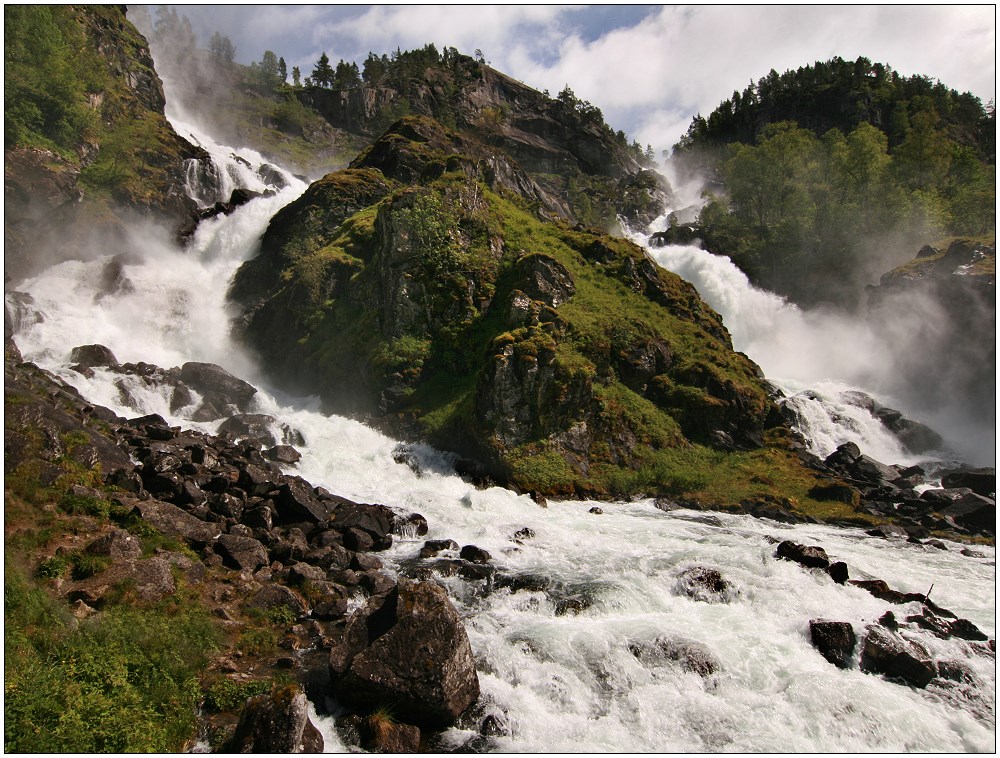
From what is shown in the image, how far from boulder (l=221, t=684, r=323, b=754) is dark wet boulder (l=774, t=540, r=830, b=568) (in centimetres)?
1452

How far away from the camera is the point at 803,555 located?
56.0ft

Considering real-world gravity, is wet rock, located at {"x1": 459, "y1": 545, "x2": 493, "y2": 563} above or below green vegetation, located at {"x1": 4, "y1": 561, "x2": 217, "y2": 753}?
above

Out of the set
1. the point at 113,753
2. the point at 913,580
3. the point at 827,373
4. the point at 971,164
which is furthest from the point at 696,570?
the point at 971,164

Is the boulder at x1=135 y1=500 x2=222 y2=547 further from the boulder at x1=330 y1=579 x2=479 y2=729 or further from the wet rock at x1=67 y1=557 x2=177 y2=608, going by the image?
the boulder at x1=330 y1=579 x2=479 y2=729

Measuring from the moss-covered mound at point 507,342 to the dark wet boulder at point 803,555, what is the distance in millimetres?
9845

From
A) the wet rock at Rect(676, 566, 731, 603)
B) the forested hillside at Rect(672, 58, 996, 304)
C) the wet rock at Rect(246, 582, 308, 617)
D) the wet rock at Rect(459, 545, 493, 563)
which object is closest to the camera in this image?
the wet rock at Rect(246, 582, 308, 617)

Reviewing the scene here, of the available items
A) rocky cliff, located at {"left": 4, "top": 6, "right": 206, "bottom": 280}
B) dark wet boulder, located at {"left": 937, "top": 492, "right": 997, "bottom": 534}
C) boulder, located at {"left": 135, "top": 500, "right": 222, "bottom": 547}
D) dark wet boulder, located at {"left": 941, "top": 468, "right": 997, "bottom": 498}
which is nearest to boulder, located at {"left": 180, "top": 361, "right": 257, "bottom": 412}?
boulder, located at {"left": 135, "top": 500, "right": 222, "bottom": 547}

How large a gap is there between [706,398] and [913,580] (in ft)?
48.8

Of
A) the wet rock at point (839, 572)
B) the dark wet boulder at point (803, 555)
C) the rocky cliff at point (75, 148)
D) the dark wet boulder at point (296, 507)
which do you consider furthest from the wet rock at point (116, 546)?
the rocky cliff at point (75, 148)

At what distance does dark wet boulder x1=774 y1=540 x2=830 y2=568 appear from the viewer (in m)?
16.9

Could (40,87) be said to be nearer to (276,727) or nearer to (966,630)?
(276,727)

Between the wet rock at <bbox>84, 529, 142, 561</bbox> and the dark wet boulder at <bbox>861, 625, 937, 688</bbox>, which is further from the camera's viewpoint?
the wet rock at <bbox>84, 529, 142, 561</bbox>

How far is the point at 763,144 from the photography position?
220 feet

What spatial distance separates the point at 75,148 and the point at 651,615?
57.3 m
